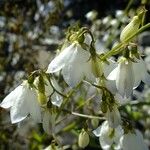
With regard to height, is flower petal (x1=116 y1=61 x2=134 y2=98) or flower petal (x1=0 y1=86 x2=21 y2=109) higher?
flower petal (x1=0 y1=86 x2=21 y2=109)

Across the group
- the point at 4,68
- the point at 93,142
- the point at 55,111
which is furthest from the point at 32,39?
the point at 55,111

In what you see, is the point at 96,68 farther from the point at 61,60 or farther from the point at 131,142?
the point at 131,142

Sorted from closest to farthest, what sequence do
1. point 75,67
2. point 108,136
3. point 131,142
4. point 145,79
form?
1. point 75,67
2. point 145,79
3. point 131,142
4. point 108,136

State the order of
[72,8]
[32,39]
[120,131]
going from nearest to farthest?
→ [120,131] < [32,39] < [72,8]

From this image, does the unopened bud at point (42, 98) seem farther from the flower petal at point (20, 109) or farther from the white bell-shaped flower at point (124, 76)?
the white bell-shaped flower at point (124, 76)

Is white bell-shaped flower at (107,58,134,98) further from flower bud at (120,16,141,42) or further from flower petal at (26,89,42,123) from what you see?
flower petal at (26,89,42,123)

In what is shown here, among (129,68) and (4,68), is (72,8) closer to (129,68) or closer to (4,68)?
(4,68)

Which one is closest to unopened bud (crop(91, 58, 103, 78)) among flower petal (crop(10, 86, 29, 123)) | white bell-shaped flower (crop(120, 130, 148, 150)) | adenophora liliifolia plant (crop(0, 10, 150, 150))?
adenophora liliifolia plant (crop(0, 10, 150, 150))

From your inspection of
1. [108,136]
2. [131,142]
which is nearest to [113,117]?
[131,142]
